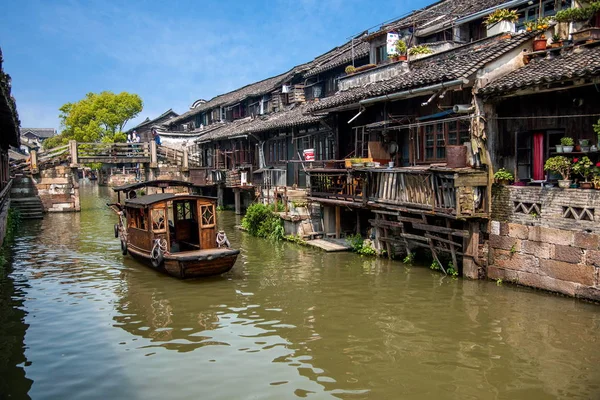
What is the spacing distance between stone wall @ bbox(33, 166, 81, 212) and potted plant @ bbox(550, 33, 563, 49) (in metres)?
31.6

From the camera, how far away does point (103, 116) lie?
178ft

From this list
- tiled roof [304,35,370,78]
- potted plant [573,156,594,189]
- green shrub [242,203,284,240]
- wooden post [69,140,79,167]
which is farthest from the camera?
wooden post [69,140,79,167]

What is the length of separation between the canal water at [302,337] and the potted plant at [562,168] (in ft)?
8.65

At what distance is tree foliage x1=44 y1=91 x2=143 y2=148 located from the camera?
177 ft

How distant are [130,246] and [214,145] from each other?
20.6 meters

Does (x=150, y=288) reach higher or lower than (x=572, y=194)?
lower

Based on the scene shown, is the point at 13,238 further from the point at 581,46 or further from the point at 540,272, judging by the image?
the point at 581,46

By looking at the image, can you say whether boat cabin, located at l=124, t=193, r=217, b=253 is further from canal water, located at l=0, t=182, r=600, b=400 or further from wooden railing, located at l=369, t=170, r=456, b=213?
wooden railing, located at l=369, t=170, r=456, b=213

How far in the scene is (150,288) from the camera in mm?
14023

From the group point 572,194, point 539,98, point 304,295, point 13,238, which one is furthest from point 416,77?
point 13,238

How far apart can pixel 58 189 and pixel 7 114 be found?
20571mm

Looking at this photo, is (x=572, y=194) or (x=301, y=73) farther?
(x=301, y=73)

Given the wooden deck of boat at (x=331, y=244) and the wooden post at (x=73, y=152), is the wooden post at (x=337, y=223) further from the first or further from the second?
the wooden post at (x=73, y=152)

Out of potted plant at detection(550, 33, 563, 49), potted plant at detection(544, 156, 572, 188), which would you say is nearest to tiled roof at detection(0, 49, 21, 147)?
potted plant at detection(544, 156, 572, 188)
